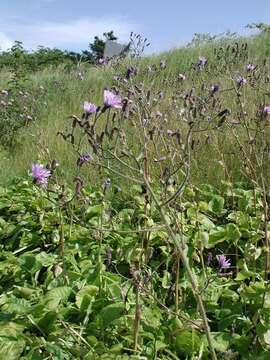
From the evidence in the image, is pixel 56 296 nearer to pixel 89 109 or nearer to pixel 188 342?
pixel 188 342

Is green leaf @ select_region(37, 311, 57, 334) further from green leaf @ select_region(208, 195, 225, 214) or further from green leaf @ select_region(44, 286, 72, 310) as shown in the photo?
green leaf @ select_region(208, 195, 225, 214)

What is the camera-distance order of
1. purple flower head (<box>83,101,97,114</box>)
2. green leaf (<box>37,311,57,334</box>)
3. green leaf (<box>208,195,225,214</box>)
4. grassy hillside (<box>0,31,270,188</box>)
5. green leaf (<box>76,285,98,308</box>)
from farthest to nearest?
grassy hillside (<box>0,31,270,188</box>), green leaf (<box>208,195,225,214</box>), green leaf (<box>76,285,98,308</box>), green leaf (<box>37,311,57,334</box>), purple flower head (<box>83,101,97,114</box>)

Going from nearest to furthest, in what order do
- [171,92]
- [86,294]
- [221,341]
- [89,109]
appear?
[89,109] < [221,341] < [86,294] < [171,92]

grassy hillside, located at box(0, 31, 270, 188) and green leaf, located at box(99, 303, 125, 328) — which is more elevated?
grassy hillside, located at box(0, 31, 270, 188)

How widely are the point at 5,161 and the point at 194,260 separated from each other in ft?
13.3

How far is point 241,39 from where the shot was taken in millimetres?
12227

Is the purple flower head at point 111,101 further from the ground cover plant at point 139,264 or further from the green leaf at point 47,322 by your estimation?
the green leaf at point 47,322

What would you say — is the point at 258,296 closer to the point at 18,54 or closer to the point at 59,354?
the point at 59,354

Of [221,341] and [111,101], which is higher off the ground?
[111,101]

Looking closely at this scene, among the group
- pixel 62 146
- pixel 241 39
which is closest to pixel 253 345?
pixel 62 146

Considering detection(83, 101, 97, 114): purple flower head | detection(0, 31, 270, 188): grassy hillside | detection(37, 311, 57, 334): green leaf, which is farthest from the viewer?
detection(0, 31, 270, 188): grassy hillside

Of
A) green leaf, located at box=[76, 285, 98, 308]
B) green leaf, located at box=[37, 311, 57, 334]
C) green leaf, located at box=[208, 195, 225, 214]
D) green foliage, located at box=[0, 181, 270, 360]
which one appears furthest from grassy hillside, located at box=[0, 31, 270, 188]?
green leaf, located at box=[37, 311, 57, 334]

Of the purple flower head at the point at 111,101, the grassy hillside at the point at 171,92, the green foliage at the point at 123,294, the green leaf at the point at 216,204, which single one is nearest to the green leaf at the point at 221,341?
the green foliage at the point at 123,294

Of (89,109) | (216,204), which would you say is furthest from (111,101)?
(216,204)
